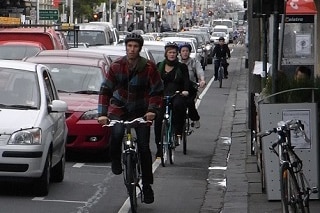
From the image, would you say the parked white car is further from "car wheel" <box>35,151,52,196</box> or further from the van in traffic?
the van in traffic

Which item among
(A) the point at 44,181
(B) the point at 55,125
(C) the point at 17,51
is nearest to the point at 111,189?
(B) the point at 55,125

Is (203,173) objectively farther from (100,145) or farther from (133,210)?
(133,210)

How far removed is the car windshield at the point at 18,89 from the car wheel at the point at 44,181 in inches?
27.7

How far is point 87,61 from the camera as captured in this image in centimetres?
1733

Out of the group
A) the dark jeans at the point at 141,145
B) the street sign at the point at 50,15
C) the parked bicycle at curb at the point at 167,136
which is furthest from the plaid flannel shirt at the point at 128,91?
the street sign at the point at 50,15

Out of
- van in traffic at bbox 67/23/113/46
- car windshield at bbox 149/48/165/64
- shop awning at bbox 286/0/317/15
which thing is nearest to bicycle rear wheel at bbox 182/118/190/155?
shop awning at bbox 286/0/317/15

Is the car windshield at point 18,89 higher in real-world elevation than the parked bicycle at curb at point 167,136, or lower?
higher

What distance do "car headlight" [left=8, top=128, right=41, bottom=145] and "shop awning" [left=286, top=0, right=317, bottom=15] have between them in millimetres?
10594

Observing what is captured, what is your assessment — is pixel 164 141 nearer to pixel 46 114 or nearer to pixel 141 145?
pixel 46 114

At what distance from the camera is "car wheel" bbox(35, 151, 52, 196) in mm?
11609

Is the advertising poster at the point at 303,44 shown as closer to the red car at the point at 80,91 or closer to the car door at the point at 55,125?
the red car at the point at 80,91

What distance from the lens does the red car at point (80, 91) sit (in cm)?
1521

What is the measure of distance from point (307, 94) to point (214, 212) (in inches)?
65.7

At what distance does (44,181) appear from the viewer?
460 inches
